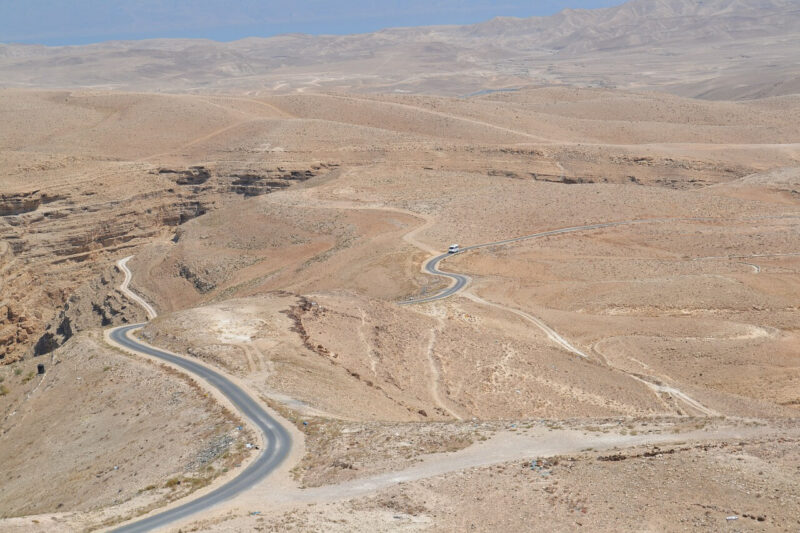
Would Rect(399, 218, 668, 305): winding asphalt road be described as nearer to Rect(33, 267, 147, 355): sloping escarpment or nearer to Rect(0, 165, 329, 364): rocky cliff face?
Rect(33, 267, 147, 355): sloping escarpment

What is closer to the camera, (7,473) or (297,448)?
(297,448)

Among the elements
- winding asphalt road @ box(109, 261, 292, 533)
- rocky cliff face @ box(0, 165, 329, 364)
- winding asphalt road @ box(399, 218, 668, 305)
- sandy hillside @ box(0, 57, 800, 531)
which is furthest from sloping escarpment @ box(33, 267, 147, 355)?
winding asphalt road @ box(109, 261, 292, 533)

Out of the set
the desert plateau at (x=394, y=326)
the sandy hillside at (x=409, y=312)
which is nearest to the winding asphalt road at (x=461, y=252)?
the desert plateau at (x=394, y=326)

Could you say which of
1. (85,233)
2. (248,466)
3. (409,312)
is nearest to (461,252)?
(409,312)

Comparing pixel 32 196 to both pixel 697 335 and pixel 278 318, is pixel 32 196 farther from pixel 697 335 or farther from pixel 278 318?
pixel 697 335

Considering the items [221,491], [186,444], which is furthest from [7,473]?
[221,491]

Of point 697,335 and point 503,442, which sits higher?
point 503,442
